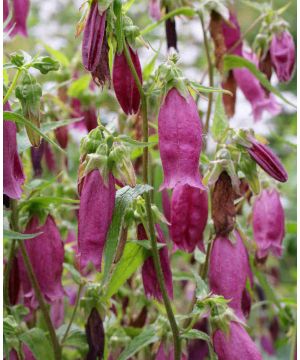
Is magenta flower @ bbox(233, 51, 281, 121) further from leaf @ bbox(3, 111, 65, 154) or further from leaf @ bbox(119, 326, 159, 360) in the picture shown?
leaf @ bbox(3, 111, 65, 154)

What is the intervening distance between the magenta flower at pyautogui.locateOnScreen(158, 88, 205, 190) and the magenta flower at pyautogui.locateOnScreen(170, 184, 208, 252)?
14cm

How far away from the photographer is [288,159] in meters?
3.79

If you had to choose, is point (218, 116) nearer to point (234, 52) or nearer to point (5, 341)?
point (234, 52)

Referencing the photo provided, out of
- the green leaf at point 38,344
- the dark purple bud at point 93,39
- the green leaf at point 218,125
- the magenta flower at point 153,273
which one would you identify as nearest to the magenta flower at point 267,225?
the green leaf at point 218,125

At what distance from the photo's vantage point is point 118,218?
1042 millimetres

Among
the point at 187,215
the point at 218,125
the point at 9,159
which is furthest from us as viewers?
the point at 218,125

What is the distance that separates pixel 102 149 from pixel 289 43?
2.15 feet

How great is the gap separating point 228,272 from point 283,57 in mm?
536

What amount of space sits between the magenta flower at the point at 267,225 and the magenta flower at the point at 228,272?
23 centimetres

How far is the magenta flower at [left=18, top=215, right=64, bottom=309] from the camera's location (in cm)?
126

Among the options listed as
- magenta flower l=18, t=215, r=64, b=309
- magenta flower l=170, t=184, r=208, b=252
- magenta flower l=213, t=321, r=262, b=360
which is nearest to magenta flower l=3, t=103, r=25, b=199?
magenta flower l=18, t=215, r=64, b=309

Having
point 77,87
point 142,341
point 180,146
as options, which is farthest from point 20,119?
point 77,87

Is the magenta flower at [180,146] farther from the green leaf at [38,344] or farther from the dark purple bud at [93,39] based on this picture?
the green leaf at [38,344]

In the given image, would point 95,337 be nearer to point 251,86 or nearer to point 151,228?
point 151,228
